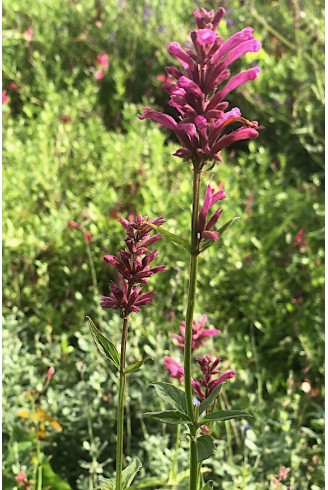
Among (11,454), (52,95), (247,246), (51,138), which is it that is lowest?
(11,454)

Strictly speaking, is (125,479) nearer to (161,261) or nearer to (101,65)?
(161,261)

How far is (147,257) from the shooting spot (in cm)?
107

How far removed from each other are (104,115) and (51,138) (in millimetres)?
863

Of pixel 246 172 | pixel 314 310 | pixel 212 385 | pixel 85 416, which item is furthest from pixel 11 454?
pixel 246 172

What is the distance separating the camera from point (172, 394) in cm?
107

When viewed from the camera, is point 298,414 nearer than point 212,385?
No

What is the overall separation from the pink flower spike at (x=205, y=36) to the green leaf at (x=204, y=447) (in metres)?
0.63

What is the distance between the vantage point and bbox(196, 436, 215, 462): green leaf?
975 millimetres

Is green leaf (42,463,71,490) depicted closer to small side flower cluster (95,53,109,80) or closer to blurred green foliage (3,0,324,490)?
blurred green foliage (3,0,324,490)

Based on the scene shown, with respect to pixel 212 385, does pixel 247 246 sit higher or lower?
higher

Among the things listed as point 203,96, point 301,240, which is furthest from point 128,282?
point 301,240

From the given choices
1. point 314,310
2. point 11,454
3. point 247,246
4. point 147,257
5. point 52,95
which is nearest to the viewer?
point 147,257

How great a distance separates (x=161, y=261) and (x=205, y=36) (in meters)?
1.92

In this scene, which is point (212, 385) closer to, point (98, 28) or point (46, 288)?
point (46, 288)
